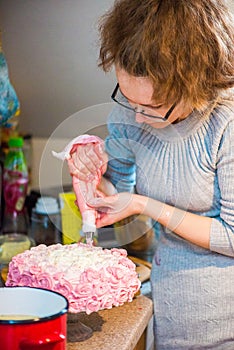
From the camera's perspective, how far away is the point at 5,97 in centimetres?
169

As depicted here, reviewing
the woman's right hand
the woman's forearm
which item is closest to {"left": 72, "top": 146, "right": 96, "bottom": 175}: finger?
the woman's right hand

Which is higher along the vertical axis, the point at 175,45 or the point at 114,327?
the point at 175,45

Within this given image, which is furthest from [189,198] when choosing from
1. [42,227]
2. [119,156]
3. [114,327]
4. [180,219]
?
[42,227]

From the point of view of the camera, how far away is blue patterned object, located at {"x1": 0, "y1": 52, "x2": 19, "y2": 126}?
167 cm

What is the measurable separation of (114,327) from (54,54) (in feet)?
2.95

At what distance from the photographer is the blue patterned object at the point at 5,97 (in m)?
1.67

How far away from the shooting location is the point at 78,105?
1916mm

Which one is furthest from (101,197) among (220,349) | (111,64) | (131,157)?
(220,349)

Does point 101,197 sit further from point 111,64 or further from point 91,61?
point 91,61

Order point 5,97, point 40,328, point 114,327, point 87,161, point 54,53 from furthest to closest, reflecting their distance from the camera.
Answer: point 54,53
point 5,97
point 87,161
point 114,327
point 40,328

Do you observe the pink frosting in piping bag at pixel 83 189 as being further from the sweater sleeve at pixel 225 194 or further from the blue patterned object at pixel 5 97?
the blue patterned object at pixel 5 97

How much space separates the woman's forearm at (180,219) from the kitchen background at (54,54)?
0.44m

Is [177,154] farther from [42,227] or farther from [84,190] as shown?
[42,227]

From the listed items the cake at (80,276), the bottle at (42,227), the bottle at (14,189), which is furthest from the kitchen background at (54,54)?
the cake at (80,276)
